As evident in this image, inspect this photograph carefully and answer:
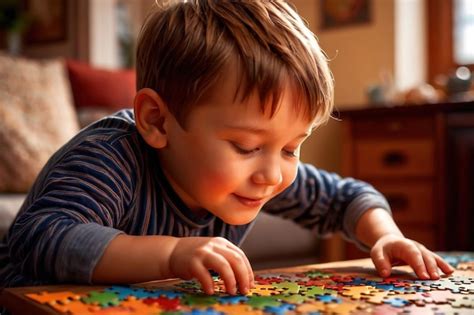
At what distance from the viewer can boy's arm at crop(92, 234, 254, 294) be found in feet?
2.44

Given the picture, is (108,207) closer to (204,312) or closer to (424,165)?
(204,312)

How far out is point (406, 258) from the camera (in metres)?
1.01

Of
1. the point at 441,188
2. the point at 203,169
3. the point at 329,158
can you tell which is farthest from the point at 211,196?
the point at 329,158

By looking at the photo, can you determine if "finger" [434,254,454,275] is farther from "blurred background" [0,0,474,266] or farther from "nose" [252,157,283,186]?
"blurred background" [0,0,474,266]

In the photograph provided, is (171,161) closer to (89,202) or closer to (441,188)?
(89,202)

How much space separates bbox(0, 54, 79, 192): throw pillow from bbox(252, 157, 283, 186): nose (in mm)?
1598

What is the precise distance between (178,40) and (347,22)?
2.94m

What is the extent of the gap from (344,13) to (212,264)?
3.22 meters

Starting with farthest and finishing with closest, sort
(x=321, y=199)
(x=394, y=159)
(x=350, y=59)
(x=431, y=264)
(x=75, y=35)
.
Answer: (x=75, y=35) < (x=350, y=59) < (x=394, y=159) < (x=321, y=199) < (x=431, y=264)

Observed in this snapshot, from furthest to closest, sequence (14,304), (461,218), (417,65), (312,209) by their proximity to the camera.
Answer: (417,65) < (461,218) < (312,209) < (14,304)

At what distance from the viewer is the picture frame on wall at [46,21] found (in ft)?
17.9

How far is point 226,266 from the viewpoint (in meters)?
0.74

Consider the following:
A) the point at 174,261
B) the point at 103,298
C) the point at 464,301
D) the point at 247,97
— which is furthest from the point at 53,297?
the point at 464,301

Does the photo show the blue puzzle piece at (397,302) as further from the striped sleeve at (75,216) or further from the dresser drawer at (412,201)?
the dresser drawer at (412,201)
